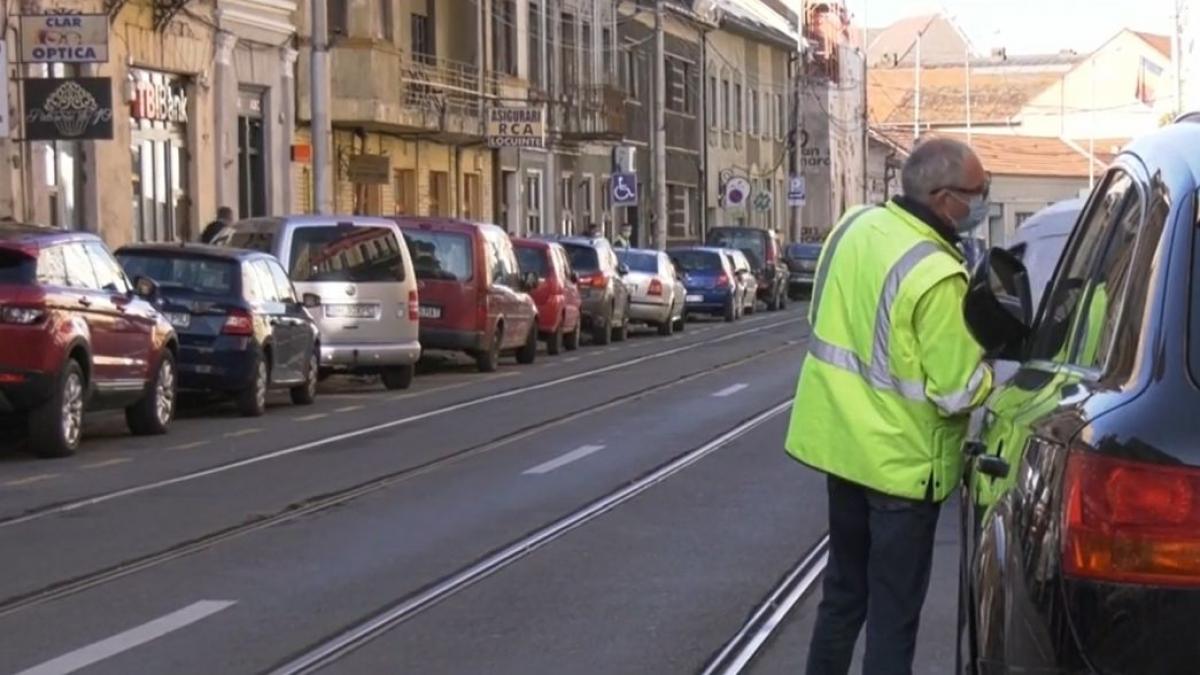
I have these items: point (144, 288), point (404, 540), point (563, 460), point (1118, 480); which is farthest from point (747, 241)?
point (1118, 480)

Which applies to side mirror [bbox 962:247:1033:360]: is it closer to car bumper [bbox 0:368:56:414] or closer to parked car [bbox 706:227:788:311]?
car bumper [bbox 0:368:56:414]

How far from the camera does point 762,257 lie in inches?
2222

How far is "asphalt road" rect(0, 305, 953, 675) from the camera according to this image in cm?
886

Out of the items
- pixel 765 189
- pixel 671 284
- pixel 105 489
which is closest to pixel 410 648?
pixel 105 489

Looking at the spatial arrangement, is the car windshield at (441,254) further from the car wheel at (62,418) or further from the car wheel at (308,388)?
the car wheel at (62,418)

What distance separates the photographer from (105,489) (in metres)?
14.4

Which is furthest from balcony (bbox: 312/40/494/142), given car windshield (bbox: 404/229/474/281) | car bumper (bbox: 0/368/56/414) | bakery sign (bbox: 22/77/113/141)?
car bumper (bbox: 0/368/56/414)

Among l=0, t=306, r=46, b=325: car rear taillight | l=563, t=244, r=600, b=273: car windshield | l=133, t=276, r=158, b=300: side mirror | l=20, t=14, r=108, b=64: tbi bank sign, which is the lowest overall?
l=563, t=244, r=600, b=273: car windshield

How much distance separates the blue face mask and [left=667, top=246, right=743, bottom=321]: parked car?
40.1 metres

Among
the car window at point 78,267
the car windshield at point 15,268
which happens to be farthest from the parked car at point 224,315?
the car windshield at point 15,268

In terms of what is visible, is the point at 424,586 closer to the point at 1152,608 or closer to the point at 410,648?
the point at 410,648

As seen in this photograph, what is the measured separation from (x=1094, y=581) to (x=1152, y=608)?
12cm

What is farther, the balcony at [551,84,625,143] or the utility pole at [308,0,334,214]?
the balcony at [551,84,625,143]

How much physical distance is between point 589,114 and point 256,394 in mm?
33368
